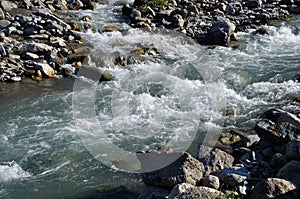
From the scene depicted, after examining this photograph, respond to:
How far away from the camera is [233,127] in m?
7.79

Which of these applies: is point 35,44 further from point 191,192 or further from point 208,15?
point 191,192

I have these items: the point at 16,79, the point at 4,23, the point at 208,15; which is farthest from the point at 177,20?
the point at 16,79

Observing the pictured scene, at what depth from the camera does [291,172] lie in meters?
5.14

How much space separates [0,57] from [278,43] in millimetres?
8420

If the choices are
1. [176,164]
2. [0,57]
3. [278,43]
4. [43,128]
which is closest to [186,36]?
[278,43]

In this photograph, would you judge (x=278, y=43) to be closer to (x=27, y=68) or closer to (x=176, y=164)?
(x=27, y=68)

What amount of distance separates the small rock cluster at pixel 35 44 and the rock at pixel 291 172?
634cm

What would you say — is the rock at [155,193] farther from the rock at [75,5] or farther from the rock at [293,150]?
the rock at [75,5]

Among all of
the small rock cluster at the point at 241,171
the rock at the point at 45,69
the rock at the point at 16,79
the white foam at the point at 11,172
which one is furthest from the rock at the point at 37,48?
the small rock cluster at the point at 241,171

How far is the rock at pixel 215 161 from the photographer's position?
5726mm

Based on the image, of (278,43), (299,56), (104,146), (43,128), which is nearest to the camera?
(104,146)

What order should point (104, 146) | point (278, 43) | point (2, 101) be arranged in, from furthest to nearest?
point (278, 43) → point (2, 101) → point (104, 146)

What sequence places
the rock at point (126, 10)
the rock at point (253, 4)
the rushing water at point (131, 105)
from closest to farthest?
the rushing water at point (131, 105) → the rock at point (126, 10) → the rock at point (253, 4)

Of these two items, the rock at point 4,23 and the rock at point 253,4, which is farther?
the rock at point 253,4
